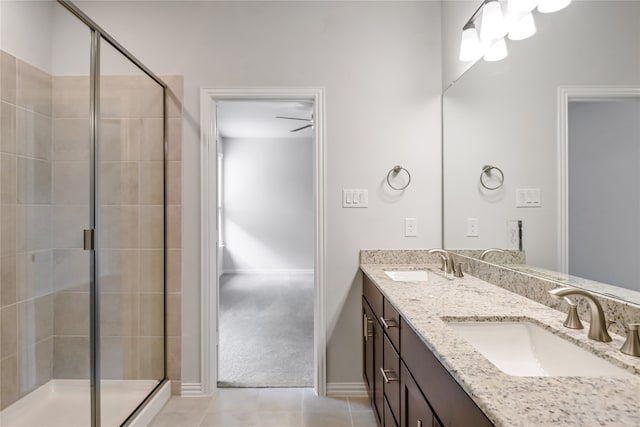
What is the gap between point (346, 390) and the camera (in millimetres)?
2252

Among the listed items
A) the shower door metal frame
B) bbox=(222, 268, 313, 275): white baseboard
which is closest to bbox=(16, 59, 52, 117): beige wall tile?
the shower door metal frame

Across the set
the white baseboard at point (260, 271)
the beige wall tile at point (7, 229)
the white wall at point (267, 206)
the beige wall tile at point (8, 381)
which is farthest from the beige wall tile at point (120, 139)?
the white baseboard at point (260, 271)

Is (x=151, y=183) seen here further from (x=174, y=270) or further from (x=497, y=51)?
(x=497, y=51)

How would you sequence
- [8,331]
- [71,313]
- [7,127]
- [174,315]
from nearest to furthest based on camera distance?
1. [7,127]
2. [8,331]
3. [71,313]
4. [174,315]

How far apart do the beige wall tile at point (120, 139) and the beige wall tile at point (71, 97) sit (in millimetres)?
108

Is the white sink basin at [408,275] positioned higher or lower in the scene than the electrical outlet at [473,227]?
lower

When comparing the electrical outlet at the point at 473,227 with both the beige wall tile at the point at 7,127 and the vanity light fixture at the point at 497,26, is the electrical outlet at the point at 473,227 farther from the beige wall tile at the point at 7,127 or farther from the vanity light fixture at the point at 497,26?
the beige wall tile at the point at 7,127

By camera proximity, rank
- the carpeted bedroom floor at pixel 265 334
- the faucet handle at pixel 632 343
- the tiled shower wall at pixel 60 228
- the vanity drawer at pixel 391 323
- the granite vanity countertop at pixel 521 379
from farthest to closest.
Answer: the carpeted bedroom floor at pixel 265 334 < the tiled shower wall at pixel 60 228 < the vanity drawer at pixel 391 323 < the faucet handle at pixel 632 343 < the granite vanity countertop at pixel 521 379

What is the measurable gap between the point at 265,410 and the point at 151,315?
36.7 inches

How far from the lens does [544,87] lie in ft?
4.28

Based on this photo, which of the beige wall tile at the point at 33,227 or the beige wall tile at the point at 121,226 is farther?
the beige wall tile at the point at 121,226

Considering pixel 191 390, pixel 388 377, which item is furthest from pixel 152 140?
pixel 388 377

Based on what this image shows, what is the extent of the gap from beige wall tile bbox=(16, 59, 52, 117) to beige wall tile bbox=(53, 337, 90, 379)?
1156 millimetres

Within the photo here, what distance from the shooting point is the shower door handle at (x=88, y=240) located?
168 centimetres
